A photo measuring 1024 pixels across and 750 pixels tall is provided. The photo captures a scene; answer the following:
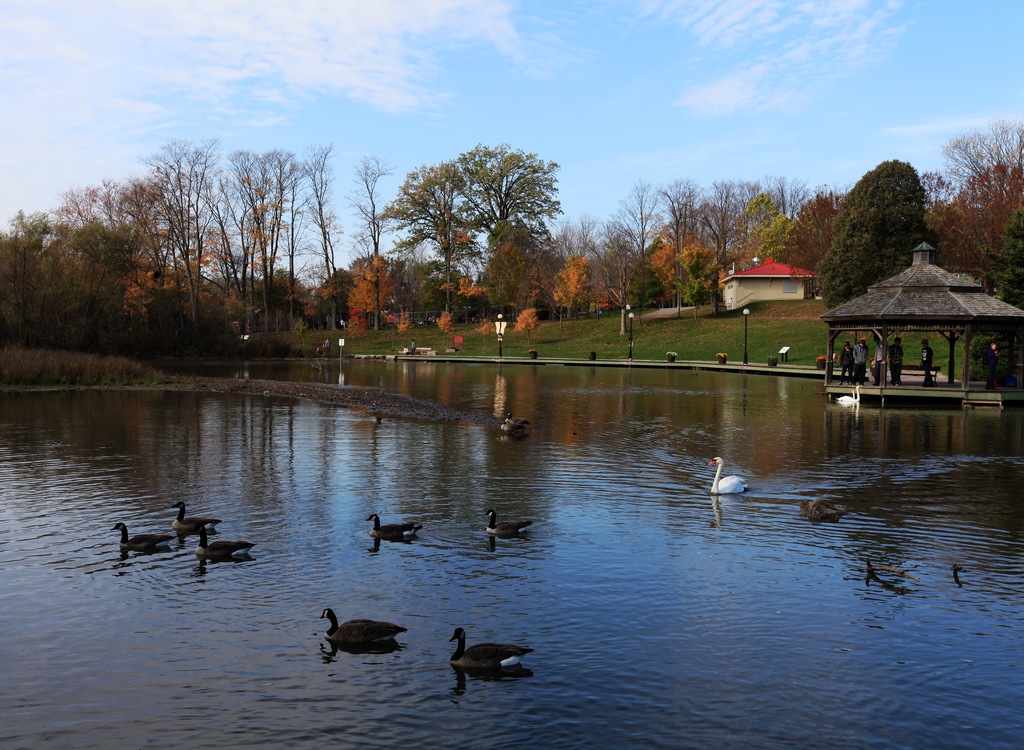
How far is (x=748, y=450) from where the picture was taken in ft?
79.0

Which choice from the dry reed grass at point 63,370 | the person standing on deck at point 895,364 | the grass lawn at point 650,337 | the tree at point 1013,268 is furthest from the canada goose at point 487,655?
→ the grass lawn at point 650,337

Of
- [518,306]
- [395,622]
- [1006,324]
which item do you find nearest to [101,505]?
[395,622]

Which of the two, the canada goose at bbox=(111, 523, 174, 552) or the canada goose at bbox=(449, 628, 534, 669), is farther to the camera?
the canada goose at bbox=(111, 523, 174, 552)

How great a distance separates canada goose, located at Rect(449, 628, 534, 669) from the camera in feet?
29.9

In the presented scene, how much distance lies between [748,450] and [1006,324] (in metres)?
20.7

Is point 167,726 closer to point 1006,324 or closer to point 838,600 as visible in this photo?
point 838,600

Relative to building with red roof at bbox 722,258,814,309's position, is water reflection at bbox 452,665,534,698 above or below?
below

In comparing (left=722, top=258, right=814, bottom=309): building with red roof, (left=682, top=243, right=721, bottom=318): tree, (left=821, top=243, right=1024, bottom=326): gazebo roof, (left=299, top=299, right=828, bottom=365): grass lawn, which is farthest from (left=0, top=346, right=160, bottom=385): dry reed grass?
(left=722, top=258, right=814, bottom=309): building with red roof

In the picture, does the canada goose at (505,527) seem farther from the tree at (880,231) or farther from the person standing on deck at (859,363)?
the tree at (880,231)

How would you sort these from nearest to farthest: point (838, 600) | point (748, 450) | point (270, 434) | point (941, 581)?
1. point (838, 600)
2. point (941, 581)
3. point (748, 450)
4. point (270, 434)

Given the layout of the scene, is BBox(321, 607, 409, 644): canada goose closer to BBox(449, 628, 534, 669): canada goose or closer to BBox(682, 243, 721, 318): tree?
BBox(449, 628, 534, 669): canada goose

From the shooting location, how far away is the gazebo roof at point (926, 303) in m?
36.5

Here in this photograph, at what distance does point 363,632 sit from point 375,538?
4.43 metres

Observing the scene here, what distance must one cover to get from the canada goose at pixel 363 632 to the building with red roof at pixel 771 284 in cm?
8216
